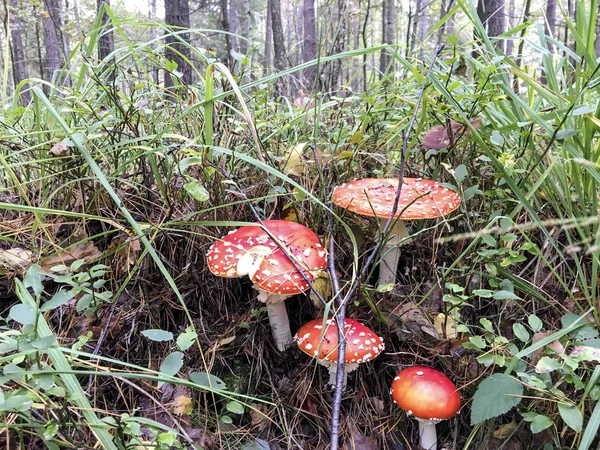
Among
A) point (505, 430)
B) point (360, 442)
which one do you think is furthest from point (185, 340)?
point (505, 430)

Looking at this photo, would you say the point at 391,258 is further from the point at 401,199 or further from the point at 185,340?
the point at 185,340

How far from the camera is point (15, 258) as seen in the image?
192cm

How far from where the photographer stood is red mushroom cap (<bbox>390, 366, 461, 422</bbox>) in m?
1.54

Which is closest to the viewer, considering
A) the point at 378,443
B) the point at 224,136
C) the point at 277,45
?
the point at 378,443

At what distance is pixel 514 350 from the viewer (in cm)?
142

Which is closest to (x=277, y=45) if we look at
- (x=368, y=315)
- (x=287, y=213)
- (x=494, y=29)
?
(x=494, y=29)

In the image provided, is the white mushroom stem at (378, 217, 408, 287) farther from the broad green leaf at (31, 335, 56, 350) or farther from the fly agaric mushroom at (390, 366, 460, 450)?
the broad green leaf at (31, 335, 56, 350)

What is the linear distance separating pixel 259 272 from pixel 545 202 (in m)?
1.44

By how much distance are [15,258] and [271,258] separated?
128cm

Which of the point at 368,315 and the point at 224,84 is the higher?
the point at 224,84

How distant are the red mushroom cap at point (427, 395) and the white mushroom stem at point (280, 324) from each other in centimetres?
55

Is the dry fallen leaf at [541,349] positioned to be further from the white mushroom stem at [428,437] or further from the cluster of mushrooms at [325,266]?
the white mushroom stem at [428,437]

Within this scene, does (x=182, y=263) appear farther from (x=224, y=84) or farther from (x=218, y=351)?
(x=224, y=84)

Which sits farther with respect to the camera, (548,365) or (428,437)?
(428,437)
